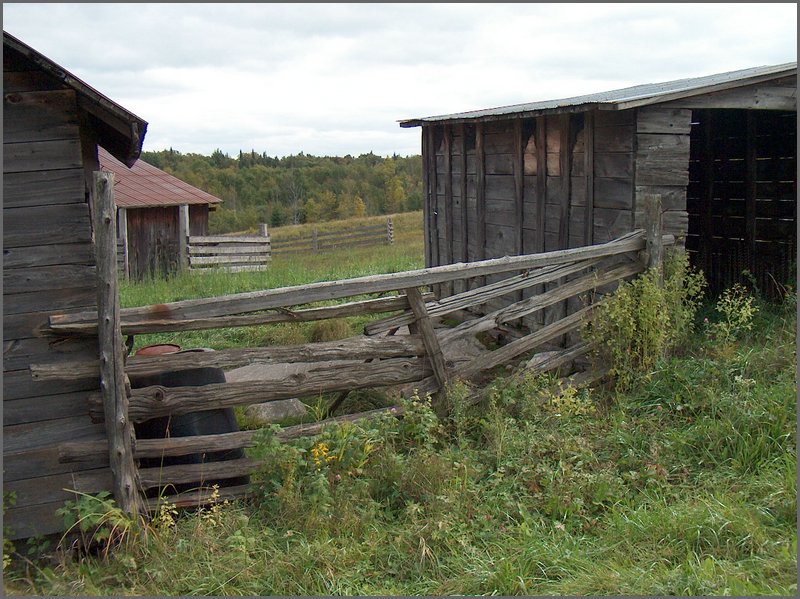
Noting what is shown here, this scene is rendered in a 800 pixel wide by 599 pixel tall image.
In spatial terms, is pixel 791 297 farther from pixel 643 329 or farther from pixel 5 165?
pixel 5 165

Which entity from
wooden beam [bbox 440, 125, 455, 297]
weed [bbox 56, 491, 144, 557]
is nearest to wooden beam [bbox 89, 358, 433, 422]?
weed [bbox 56, 491, 144, 557]

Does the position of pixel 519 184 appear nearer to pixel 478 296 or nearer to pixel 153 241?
pixel 478 296

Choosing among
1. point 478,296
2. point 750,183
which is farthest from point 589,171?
point 750,183

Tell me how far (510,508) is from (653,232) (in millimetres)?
3383

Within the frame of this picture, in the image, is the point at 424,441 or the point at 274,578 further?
the point at 424,441

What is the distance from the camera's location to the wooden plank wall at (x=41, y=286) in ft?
17.5

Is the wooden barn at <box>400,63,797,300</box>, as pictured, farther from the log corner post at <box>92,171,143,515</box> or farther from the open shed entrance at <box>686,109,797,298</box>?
the log corner post at <box>92,171,143,515</box>

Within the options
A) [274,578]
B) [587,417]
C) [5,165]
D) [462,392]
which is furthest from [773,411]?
[5,165]

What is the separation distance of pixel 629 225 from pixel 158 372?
4692 millimetres

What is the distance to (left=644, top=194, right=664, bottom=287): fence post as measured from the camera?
714 cm

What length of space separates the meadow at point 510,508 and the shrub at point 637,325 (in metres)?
0.19

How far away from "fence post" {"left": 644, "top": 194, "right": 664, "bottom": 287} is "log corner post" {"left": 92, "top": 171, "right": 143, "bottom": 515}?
4.68 meters

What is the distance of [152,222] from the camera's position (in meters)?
20.9

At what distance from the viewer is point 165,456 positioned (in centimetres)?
562
